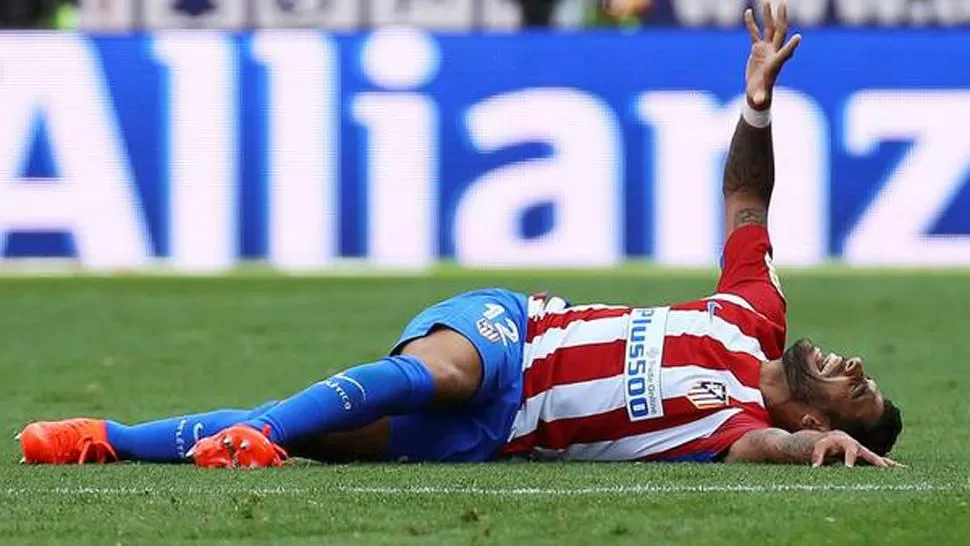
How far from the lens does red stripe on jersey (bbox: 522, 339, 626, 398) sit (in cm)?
751

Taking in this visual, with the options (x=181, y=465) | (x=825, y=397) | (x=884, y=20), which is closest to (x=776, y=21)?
(x=825, y=397)

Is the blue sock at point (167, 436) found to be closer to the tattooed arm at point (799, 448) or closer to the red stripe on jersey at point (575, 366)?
the red stripe on jersey at point (575, 366)

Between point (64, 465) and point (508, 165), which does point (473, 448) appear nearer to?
point (64, 465)

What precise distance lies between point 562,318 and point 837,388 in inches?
36.3

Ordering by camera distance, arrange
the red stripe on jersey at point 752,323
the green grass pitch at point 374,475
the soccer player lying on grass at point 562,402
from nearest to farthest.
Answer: the green grass pitch at point 374,475, the soccer player lying on grass at point 562,402, the red stripe on jersey at point 752,323

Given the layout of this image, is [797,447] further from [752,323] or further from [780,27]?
[780,27]

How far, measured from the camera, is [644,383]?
747 centimetres

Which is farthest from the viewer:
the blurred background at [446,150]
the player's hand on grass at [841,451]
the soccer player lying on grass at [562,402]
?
the blurred background at [446,150]

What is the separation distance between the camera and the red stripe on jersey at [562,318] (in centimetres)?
769

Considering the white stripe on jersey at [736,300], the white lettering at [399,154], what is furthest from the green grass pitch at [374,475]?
the white lettering at [399,154]

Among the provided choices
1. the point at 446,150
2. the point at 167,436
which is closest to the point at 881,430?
the point at 167,436

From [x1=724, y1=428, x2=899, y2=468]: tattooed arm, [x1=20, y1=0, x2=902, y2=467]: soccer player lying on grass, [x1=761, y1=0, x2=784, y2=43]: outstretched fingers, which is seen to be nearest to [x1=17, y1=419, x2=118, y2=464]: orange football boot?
[x1=20, y1=0, x2=902, y2=467]: soccer player lying on grass

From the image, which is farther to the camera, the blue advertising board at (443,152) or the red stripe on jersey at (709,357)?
the blue advertising board at (443,152)

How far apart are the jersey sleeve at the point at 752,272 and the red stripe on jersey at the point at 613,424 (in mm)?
420
